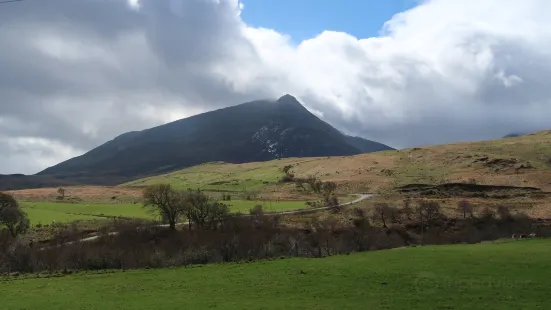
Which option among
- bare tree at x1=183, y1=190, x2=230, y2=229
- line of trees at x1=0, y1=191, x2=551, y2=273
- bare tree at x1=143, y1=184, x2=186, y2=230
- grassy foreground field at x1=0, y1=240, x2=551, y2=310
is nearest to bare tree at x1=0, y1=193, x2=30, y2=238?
line of trees at x1=0, y1=191, x2=551, y2=273

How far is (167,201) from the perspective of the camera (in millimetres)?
96000

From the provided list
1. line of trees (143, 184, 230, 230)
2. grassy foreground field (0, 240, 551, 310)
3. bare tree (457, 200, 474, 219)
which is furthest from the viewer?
bare tree (457, 200, 474, 219)

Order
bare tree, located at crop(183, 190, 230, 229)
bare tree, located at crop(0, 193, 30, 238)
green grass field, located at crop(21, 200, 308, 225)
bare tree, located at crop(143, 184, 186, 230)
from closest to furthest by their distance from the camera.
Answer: bare tree, located at crop(0, 193, 30, 238), bare tree, located at crop(183, 190, 230, 229), bare tree, located at crop(143, 184, 186, 230), green grass field, located at crop(21, 200, 308, 225)

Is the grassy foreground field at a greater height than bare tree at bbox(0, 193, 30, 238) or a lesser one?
lesser

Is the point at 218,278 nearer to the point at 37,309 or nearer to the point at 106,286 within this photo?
the point at 106,286

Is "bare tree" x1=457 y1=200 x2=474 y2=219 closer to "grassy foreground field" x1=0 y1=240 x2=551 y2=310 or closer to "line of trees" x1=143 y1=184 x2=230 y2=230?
"line of trees" x1=143 y1=184 x2=230 y2=230

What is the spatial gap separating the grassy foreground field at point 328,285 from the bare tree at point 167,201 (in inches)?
1850

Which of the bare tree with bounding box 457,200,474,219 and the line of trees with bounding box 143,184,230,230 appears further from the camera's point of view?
the bare tree with bounding box 457,200,474,219

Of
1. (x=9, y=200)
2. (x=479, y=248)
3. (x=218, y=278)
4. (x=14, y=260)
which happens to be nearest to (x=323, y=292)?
(x=218, y=278)

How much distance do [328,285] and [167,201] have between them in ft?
210

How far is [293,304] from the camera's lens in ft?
106

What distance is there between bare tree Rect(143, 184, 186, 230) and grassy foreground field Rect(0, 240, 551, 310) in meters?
47.0

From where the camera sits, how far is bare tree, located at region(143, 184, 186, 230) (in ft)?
309

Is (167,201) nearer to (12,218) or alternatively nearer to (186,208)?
(186,208)
